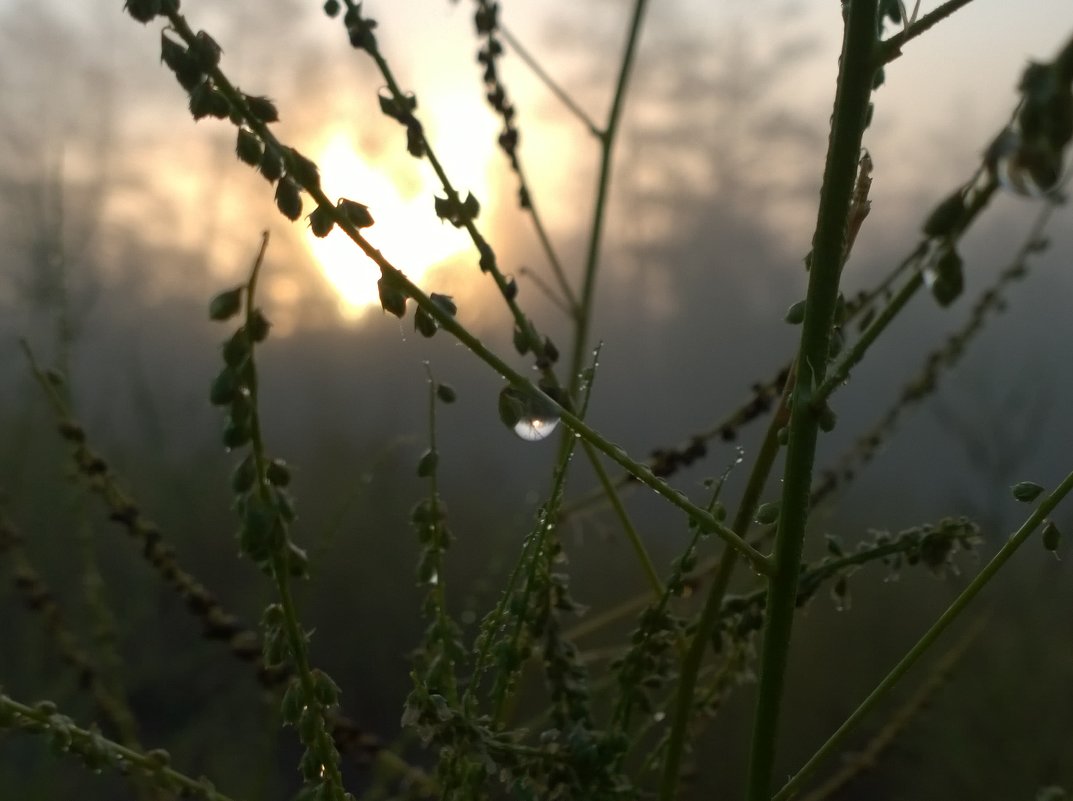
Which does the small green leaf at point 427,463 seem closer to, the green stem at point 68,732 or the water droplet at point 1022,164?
the green stem at point 68,732

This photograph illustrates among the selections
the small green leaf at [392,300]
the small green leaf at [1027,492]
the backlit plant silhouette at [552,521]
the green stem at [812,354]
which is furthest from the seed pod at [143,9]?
the small green leaf at [1027,492]

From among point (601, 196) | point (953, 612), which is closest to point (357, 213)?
point (953, 612)

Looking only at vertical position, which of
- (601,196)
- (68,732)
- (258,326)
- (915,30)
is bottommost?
(68,732)

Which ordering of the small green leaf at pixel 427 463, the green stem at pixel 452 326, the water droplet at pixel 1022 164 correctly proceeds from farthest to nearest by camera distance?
1. the small green leaf at pixel 427 463
2. the green stem at pixel 452 326
3. the water droplet at pixel 1022 164

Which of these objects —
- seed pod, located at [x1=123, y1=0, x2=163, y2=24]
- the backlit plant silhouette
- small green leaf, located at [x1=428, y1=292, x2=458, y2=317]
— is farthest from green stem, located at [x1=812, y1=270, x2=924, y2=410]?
seed pod, located at [x1=123, y1=0, x2=163, y2=24]

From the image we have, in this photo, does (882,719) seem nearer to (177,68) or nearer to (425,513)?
(425,513)

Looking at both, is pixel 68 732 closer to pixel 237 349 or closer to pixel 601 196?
pixel 237 349

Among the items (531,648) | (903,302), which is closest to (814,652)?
(531,648)
